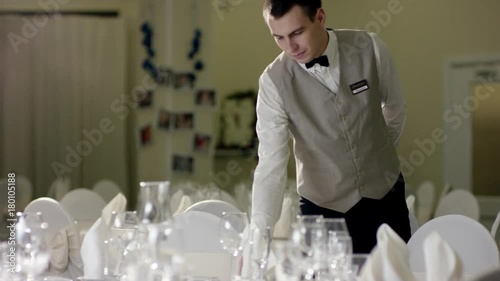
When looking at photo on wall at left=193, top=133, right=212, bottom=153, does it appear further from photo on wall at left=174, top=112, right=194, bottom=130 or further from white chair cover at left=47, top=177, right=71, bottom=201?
white chair cover at left=47, top=177, right=71, bottom=201

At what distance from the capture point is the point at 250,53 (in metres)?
8.28

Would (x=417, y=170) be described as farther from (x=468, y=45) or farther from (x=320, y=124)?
(x=320, y=124)

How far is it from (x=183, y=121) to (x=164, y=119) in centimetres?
18

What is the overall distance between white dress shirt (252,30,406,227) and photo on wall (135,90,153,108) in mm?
5098

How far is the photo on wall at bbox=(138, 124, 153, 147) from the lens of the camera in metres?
8.34

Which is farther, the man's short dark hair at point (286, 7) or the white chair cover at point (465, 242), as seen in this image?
the white chair cover at point (465, 242)

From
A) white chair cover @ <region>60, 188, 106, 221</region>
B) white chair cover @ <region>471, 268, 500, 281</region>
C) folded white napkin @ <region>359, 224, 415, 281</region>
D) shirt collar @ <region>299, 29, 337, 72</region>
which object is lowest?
white chair cover @ <region>60, 188, 106, 221</region>

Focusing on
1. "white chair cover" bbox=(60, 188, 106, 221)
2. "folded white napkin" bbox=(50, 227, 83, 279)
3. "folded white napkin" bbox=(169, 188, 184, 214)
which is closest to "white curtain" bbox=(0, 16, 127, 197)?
"white chair cover" bbox=(60, 188, 106, 221)

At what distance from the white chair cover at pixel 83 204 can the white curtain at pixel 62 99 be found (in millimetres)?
2470

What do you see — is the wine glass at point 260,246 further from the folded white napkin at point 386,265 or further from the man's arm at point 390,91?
the man's arm at point 390,91

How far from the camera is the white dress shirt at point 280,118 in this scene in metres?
2.95

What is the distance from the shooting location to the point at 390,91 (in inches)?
130

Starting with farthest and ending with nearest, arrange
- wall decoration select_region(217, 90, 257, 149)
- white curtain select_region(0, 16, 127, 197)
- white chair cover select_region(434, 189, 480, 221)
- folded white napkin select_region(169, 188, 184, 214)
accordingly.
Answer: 1. wall decoration select_region(217, 90, 257, 149)
2. white curtain select_region(0, 16, 127, 197)
3. white chair cover select_region(434, 189, 480, 221)
4. folded white napkin select_region(169, 188, 184, 214)

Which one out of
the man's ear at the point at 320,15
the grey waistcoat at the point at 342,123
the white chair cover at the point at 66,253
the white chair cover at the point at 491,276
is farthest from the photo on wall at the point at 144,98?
the white chair cover at the point at 491,276
